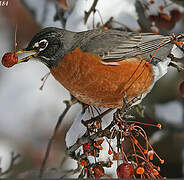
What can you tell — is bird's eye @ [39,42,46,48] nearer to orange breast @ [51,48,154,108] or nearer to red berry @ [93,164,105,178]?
orange breast @ [51,48,154,108]

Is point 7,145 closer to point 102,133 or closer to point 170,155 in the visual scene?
point 170,155

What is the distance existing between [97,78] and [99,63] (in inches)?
2.6

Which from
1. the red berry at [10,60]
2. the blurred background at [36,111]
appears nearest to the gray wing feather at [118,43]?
the red berry at [10,60]

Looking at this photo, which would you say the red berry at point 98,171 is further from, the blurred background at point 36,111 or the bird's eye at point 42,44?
the blurred background at point 36,111

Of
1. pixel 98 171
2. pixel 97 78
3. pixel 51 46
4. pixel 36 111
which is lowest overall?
pixel 36 111

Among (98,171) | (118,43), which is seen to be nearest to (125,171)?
(98,171)

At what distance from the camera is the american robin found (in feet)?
4.36

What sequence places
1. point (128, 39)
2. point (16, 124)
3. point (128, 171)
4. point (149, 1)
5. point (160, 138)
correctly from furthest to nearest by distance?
point (16, 124), point (160, 138), point (149, 1), point (128, 39), point (128, 171)

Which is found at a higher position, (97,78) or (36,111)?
(97,78)

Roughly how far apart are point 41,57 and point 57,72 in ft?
0.31

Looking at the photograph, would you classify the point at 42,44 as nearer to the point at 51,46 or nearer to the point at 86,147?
the point at 51,46

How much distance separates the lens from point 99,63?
1.34 m

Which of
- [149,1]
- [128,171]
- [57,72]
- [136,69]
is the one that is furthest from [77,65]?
[149,1]

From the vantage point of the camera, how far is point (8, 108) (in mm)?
2764
